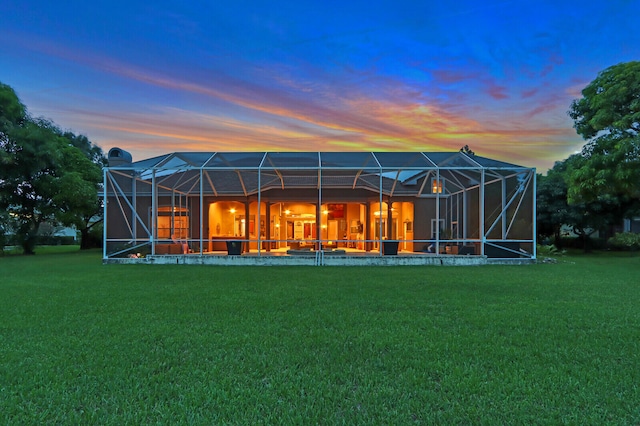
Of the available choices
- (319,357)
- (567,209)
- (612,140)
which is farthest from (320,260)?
(567,209)

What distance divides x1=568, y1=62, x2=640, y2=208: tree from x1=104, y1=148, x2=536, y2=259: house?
2137 mm

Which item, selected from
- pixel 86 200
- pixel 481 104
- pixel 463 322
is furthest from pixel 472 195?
pixel 86 200

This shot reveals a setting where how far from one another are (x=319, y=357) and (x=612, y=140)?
1435 cm

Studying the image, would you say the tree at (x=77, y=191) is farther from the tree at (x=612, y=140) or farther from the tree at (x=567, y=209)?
the tree at (x=567, y=209)

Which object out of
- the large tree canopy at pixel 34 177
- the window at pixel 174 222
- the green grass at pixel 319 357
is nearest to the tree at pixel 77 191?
the large tree canopy at pixel 34 177

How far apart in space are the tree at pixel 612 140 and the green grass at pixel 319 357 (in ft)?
22.4

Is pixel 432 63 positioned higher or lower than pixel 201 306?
higher

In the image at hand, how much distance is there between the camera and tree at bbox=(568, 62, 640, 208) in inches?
465

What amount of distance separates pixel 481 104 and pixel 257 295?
1191cm

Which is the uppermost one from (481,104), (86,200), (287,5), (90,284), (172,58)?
(287,5)

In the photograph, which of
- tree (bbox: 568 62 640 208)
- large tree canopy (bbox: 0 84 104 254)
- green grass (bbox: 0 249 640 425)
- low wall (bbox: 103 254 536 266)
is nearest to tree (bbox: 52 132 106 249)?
large tree canopy (bbox: 0 84 104 254)

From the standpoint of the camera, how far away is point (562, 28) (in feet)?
36.3

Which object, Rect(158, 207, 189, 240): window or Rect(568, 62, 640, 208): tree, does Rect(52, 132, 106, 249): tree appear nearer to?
Rect(158, 207, 189, 240): window

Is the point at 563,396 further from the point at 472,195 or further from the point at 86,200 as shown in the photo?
the point at 86,200
